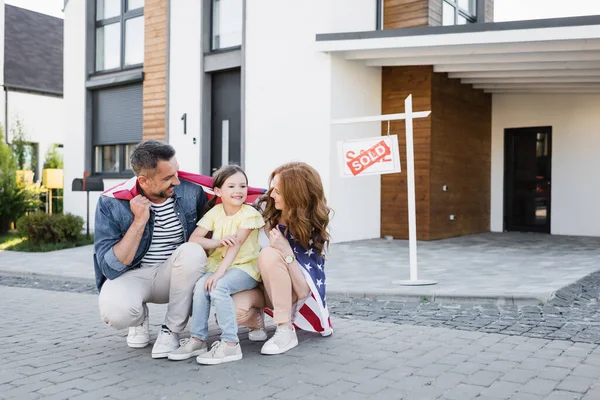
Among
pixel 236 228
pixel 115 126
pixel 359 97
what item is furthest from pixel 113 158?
pixel 236 228

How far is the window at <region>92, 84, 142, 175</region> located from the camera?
13.8 meters

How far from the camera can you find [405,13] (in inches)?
461

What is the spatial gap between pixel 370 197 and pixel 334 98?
6.34ft

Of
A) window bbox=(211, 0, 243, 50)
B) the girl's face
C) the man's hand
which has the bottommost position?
the man's hand

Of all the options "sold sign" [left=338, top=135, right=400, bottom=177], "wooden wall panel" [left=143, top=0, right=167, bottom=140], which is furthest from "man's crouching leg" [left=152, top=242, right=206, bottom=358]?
"wooden wall panel" [left=143, top=0, right=167, bottom=140]

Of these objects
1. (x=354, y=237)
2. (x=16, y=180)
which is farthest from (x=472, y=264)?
(x=16, y=180)

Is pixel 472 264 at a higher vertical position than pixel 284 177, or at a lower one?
lower

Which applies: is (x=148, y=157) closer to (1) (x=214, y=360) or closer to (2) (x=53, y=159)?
(1) (x=214, y=360)

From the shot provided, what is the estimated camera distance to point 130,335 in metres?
4.29

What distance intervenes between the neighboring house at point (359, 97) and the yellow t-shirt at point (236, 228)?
19.7 ft

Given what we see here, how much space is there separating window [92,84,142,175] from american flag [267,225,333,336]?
1003cm

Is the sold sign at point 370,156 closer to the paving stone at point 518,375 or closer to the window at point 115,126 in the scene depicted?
the paving stone at point 518,375

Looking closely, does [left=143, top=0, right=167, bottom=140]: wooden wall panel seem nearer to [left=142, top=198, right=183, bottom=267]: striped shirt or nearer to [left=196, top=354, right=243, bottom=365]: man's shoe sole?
[left=142, top=198, right=183, bottom=267]: striped shirt

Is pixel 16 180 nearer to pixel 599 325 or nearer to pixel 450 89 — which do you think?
pixel 450 89
